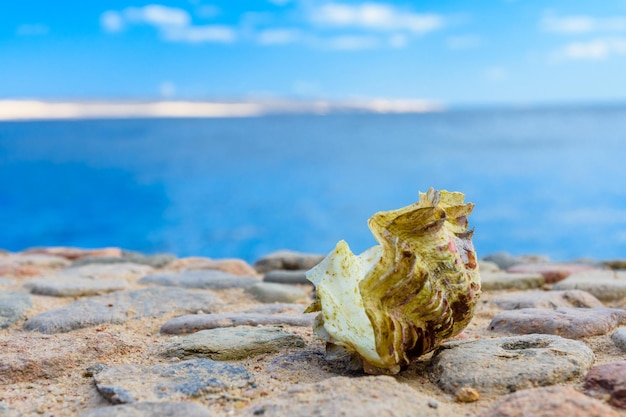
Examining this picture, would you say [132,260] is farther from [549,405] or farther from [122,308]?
[549,405]

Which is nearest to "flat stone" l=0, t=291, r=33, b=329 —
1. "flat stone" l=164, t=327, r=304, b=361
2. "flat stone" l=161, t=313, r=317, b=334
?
"flat stone" l=161, t=313, r=317, b=334

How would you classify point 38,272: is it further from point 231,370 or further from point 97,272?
point 231,370

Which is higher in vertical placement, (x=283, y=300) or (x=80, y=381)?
(x=283, y=300)

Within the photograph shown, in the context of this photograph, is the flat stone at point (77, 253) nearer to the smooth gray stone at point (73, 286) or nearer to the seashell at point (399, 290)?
the smooth gray stone at point (73, 286)

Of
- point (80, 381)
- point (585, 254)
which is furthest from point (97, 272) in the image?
point (585, 254)

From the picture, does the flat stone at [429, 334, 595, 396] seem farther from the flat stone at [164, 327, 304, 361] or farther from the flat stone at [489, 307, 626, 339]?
the flat stone at [164, 327, 304, 361]

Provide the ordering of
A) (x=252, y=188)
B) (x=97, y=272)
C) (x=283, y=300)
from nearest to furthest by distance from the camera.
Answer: (x=283, y=300) → (x=97, y=272) → (x=252, y=188)

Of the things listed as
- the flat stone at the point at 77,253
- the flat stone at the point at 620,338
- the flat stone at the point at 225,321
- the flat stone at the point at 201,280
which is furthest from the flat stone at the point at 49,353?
the flat stone at the point at 77,253
